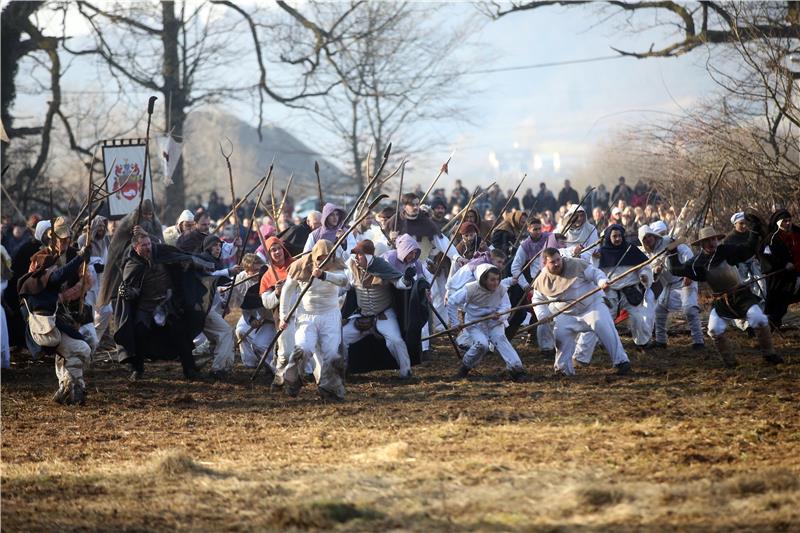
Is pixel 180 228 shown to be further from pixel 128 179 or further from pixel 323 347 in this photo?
pixel 323 347

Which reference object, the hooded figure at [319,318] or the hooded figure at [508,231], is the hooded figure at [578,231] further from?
the hooded figure at [319,318]

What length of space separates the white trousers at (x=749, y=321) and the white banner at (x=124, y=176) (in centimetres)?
842

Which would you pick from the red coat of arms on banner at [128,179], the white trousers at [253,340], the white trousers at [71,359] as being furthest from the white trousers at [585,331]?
the red coat of arms on banner at [128,179]

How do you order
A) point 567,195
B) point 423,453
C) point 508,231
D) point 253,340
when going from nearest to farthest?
1. point 423,453
2. point 253,340
3. point 508,231
4. point 567,195

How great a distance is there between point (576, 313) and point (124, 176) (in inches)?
322

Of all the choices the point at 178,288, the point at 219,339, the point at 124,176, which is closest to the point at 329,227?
the point at 219,339

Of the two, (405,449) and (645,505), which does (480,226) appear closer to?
(405,449)

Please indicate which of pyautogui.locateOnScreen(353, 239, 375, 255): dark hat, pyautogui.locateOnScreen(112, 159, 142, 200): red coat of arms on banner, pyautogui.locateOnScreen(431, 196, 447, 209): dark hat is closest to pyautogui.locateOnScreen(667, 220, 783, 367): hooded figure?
pyautogui.locateOnScreen(353, 239, 375, 255): dark hat

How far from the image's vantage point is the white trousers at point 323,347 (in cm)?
1150

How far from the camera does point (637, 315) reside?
14211 millimetres

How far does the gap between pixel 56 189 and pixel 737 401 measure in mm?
23222

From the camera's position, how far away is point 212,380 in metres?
13.2

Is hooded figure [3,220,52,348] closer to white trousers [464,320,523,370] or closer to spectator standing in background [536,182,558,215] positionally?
white trousers [464,320,523,370]

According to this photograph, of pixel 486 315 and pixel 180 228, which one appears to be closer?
pixel 486 315
